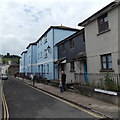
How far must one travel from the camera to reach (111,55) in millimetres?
10578

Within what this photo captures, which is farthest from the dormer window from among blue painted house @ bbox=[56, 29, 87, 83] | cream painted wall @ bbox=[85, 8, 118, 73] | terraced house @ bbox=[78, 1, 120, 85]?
blue painted house @ bbox=[56, 29, 87, 83]

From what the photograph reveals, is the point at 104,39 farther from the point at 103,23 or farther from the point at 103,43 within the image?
the point at 103,23

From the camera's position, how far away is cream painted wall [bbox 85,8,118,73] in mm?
10258

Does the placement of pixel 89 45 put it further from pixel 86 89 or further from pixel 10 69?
pixel 10 69

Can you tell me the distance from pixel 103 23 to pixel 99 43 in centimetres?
155

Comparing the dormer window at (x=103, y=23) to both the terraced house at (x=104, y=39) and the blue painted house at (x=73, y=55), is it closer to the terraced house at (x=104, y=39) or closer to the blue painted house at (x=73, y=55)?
the terraced house at (x=104, y=39)

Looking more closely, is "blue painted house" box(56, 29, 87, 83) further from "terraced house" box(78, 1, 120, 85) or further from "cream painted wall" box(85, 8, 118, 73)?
"terraced house" box(78, 1, 120, 85)

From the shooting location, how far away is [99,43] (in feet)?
38.7

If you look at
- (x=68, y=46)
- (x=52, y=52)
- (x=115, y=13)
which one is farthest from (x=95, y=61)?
(x=52, y=52)

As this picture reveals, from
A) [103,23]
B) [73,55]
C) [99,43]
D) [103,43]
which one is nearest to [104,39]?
[103,43]

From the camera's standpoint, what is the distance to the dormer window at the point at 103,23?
11.2 meters

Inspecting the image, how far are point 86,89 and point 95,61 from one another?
289cm

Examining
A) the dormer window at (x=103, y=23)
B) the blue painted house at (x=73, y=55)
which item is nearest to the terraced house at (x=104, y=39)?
the dormer window at (x=103, y=23)

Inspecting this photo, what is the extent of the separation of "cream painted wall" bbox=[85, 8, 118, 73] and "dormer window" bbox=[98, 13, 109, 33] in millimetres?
365
